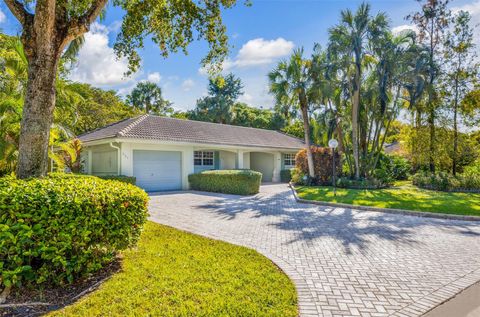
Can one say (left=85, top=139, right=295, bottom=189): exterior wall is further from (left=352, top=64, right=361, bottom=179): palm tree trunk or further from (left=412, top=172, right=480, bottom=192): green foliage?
(left=412, top=172, right=480, bottom=192): green foliage

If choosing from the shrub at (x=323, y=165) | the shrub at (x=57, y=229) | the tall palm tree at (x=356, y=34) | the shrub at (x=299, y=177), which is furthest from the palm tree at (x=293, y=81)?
the shrub at (x=57, y=229)

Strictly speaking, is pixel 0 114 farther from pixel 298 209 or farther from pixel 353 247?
pixel 353 247

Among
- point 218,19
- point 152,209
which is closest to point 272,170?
point 152,209

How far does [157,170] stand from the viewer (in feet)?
58.0

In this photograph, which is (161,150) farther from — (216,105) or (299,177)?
(216,105)

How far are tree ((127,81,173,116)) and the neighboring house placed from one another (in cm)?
1875

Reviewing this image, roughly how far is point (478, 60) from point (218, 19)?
1889 centimetres

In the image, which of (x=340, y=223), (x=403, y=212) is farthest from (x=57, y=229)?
(x=403, y=212)

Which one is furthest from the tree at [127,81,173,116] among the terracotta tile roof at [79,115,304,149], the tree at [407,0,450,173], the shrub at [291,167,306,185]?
the tree at [407,0,450,173]

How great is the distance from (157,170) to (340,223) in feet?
→ 39.9

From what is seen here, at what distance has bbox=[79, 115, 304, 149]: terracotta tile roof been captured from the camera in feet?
56.1

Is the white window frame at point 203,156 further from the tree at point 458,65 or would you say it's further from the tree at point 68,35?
the tree at point 458,65

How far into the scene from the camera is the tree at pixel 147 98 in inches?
1548

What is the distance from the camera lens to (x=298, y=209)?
11281mm
